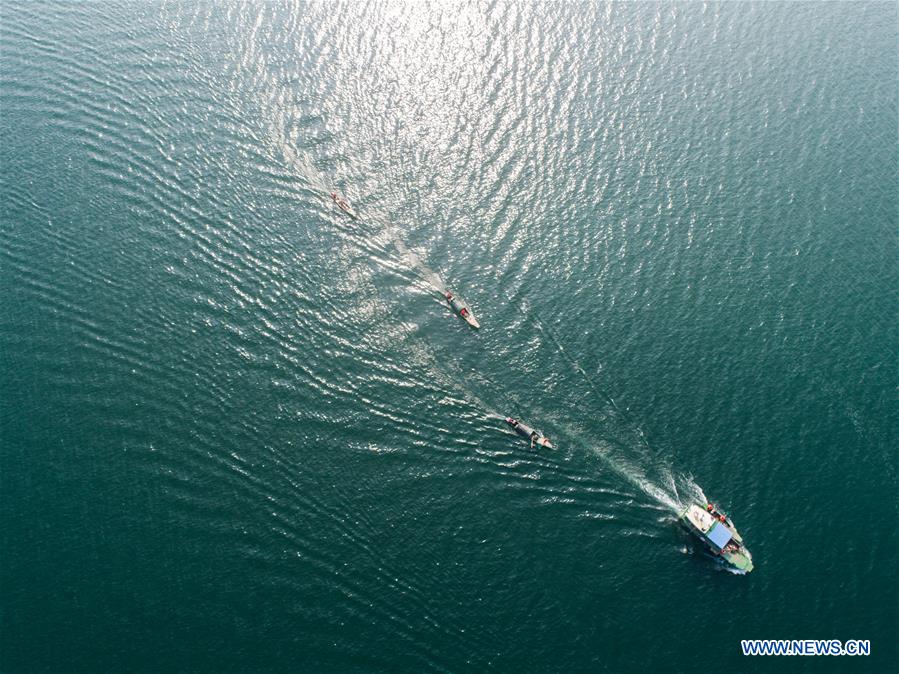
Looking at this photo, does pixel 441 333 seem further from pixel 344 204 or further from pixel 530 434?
pixel 344 204

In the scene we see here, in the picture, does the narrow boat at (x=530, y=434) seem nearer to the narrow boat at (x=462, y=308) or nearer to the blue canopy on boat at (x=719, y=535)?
the narrow boat at (x=462, y=308)

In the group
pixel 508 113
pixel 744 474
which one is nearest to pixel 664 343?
pixel 744 474

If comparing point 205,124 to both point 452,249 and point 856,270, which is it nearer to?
point 452,249

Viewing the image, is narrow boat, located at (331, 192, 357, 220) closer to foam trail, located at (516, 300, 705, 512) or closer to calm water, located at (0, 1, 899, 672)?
calm water, located at (0, 1, 899, 672)

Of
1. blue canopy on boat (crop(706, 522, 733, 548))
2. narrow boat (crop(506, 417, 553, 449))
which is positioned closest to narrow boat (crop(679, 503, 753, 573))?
blue canopy on boat (crop(706, 522, 733, 548))

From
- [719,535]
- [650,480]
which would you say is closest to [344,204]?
[650,480]
